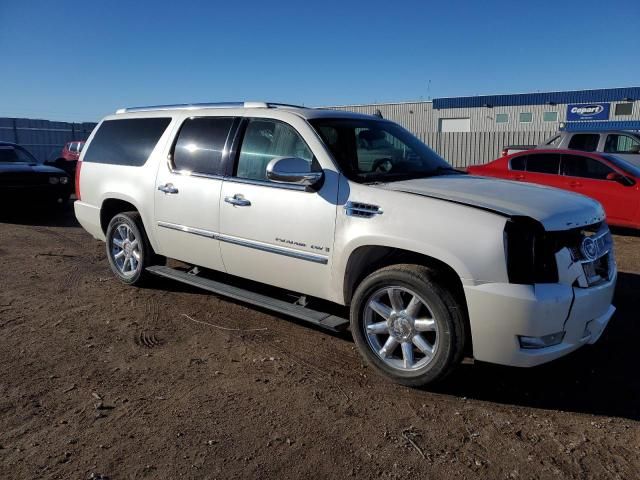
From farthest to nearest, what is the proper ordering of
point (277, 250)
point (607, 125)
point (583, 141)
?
point (607, 125) → point (583, 141) → point (277, 250)

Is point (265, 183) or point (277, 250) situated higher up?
point (265, 183)

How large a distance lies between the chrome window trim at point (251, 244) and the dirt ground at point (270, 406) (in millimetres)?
758

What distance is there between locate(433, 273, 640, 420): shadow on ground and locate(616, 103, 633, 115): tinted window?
32.1 meters

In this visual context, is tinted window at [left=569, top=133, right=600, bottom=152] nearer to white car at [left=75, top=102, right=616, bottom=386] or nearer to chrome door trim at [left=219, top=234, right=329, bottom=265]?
white car at [left=75, top=102, right=616, bottom=386]

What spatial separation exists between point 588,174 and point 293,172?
7092mm

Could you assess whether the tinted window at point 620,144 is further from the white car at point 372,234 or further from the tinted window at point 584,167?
the white car at point 372,234

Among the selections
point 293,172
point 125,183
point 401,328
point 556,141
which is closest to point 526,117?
point 556,141

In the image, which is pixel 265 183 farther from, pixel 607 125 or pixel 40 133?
pixel 607 125

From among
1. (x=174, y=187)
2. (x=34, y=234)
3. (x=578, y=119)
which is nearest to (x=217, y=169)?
(x=174, y=187)

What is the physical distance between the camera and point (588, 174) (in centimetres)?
917

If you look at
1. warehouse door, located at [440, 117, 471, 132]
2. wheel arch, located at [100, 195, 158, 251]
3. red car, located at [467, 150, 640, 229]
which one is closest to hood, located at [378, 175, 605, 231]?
wheel arch, located at [100, 195, 158, 251]

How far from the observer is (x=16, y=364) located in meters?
4.00

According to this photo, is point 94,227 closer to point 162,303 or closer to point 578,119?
point 162,303

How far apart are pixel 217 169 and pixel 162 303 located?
1566mm
